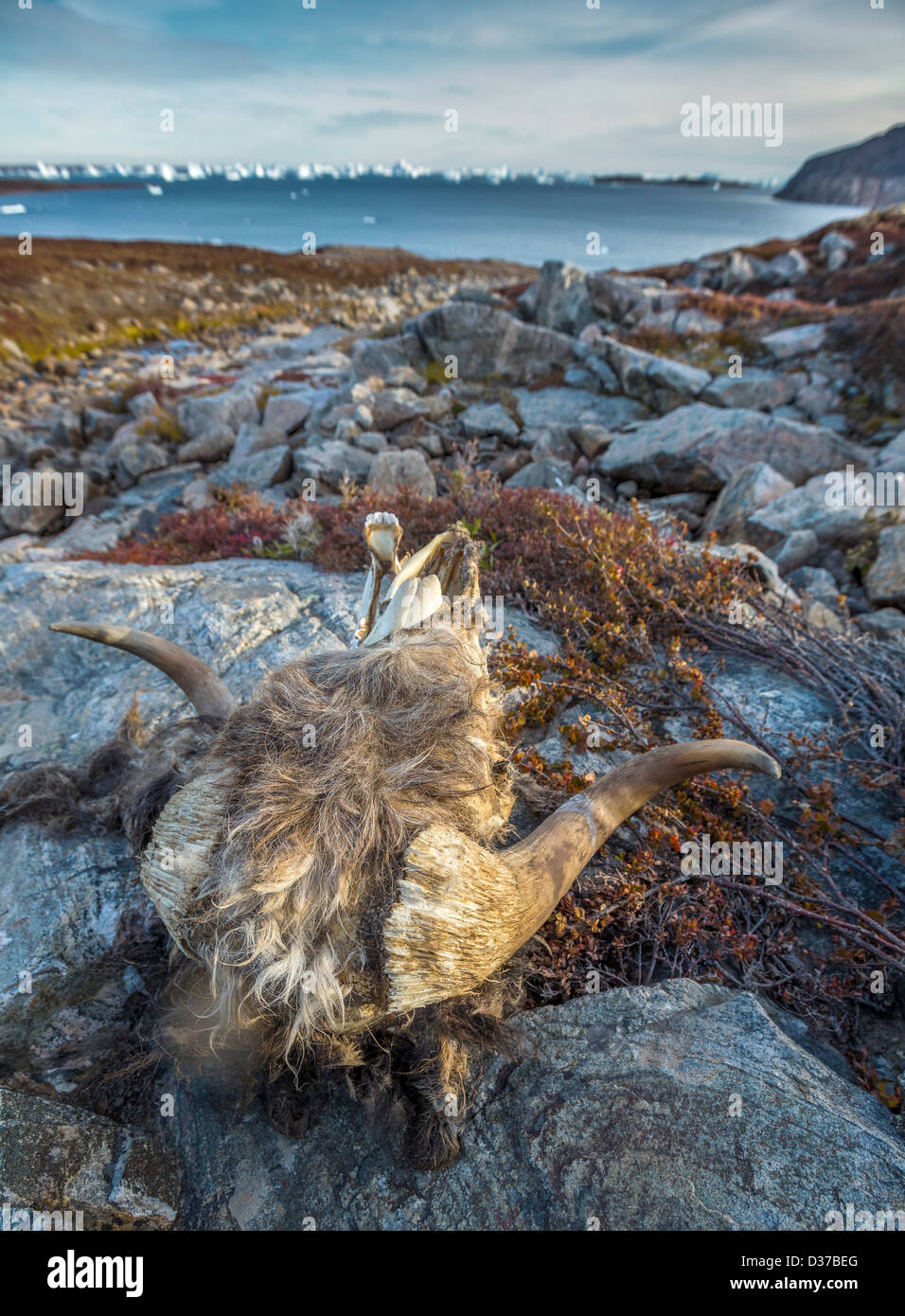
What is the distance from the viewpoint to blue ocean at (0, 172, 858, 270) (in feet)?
224

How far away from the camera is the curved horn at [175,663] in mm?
2887

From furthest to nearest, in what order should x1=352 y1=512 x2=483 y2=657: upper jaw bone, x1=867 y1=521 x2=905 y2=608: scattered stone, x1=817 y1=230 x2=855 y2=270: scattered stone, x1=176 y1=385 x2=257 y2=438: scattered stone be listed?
x1=817 y1=230 x2=855 y2=270: scattered stone, x1=176 y1=385 x2=257 y2=438: scattered stone, x1=867 y1=521 x2=905 y2=608: scattered stone, x1=352 y1=512 x2=483 y2=657: upper jaw bone

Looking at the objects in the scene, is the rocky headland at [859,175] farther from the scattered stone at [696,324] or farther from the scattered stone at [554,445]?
the scattered stone at [554,445]

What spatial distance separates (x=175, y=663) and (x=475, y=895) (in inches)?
72.9

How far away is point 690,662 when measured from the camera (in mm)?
4508

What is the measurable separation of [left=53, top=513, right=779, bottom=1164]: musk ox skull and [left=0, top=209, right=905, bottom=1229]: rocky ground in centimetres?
54

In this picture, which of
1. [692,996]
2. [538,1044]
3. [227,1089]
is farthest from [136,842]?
[692,996]

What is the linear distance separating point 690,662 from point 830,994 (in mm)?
2218

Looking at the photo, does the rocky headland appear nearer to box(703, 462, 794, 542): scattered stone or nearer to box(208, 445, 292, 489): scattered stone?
box(703, 462, 794, 542): scattered stone

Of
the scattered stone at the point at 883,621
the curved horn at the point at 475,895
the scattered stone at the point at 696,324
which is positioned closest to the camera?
the curved horn at the point at 475,895

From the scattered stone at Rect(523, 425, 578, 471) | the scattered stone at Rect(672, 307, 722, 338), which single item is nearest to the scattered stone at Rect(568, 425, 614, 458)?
the scattered stone at Rect(523, 425, 578, 471)

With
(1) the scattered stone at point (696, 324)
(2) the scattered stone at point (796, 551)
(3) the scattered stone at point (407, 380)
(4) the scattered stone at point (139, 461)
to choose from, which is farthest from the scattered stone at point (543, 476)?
(1) the scattered stone at point (696, 324)

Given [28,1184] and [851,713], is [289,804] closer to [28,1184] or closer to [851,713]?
[28,1184]

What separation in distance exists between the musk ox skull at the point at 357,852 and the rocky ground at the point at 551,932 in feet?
1.76
